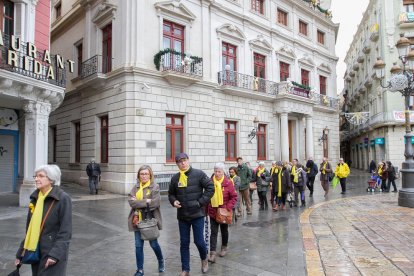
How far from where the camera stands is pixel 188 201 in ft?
16.5

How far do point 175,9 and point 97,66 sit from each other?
493 cm

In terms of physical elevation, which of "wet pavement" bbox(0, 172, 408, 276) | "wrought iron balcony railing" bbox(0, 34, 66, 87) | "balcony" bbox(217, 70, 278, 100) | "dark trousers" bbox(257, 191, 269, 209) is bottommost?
"wet pavement" bbox(0, 172, 408, 276)

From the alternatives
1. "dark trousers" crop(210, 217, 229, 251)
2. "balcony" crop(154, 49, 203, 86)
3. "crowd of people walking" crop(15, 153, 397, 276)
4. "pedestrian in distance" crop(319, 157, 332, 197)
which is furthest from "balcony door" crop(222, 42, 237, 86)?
"dark trousers" crop(210, 217, 229, 251)

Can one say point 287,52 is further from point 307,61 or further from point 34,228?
point 34,228

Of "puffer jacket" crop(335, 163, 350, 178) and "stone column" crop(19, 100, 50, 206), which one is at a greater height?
"stone column" crop(19, 100, 50, 206)

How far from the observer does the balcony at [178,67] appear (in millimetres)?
16375

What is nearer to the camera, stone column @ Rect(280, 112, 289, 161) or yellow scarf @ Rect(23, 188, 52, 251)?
yellow scarf @ Rect(23, 188, 52, 251)

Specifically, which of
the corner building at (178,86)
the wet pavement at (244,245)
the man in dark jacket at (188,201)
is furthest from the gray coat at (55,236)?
the corner building at (178,86)

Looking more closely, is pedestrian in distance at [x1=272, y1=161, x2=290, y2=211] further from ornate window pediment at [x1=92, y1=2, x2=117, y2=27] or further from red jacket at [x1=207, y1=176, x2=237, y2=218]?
ornate window pediment at [x1=92, y1=2, x2=117, y2=27]

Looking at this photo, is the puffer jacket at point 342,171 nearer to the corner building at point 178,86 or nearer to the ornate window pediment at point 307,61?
the corner building at point 178,86

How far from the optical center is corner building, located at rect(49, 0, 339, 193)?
16.1 metres

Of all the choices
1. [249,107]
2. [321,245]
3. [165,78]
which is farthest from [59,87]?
[249,107]

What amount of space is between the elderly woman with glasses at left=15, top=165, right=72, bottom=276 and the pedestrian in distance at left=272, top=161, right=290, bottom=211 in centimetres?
865

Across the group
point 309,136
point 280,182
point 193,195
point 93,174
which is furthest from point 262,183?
point 309,136
